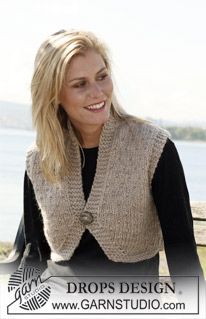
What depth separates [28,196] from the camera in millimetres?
2086

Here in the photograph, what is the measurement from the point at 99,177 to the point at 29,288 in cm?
44

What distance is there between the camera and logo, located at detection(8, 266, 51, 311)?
191 cm

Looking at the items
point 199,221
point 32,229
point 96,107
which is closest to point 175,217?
point 96,107

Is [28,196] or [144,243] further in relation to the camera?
[28,196]

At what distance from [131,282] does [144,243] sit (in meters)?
0.13

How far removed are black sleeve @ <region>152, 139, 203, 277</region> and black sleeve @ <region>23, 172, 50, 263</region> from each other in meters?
0.47

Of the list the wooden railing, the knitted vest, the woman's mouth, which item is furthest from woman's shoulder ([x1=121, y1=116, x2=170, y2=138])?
the wooden railing

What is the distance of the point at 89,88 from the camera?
6.11ft

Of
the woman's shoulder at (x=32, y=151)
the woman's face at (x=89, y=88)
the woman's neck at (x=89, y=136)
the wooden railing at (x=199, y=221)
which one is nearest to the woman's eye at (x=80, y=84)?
the woman's face at (x=89, y=88)

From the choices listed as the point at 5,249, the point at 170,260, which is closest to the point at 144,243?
the point at 170,260

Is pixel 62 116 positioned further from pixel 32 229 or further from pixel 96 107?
pixel 32 229

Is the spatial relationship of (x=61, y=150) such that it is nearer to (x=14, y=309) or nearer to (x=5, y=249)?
(x=14, y=309)

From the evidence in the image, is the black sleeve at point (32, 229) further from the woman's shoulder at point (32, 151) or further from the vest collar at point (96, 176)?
the vest collar at point (96, 176)

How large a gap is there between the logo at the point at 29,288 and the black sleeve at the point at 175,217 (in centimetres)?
42
